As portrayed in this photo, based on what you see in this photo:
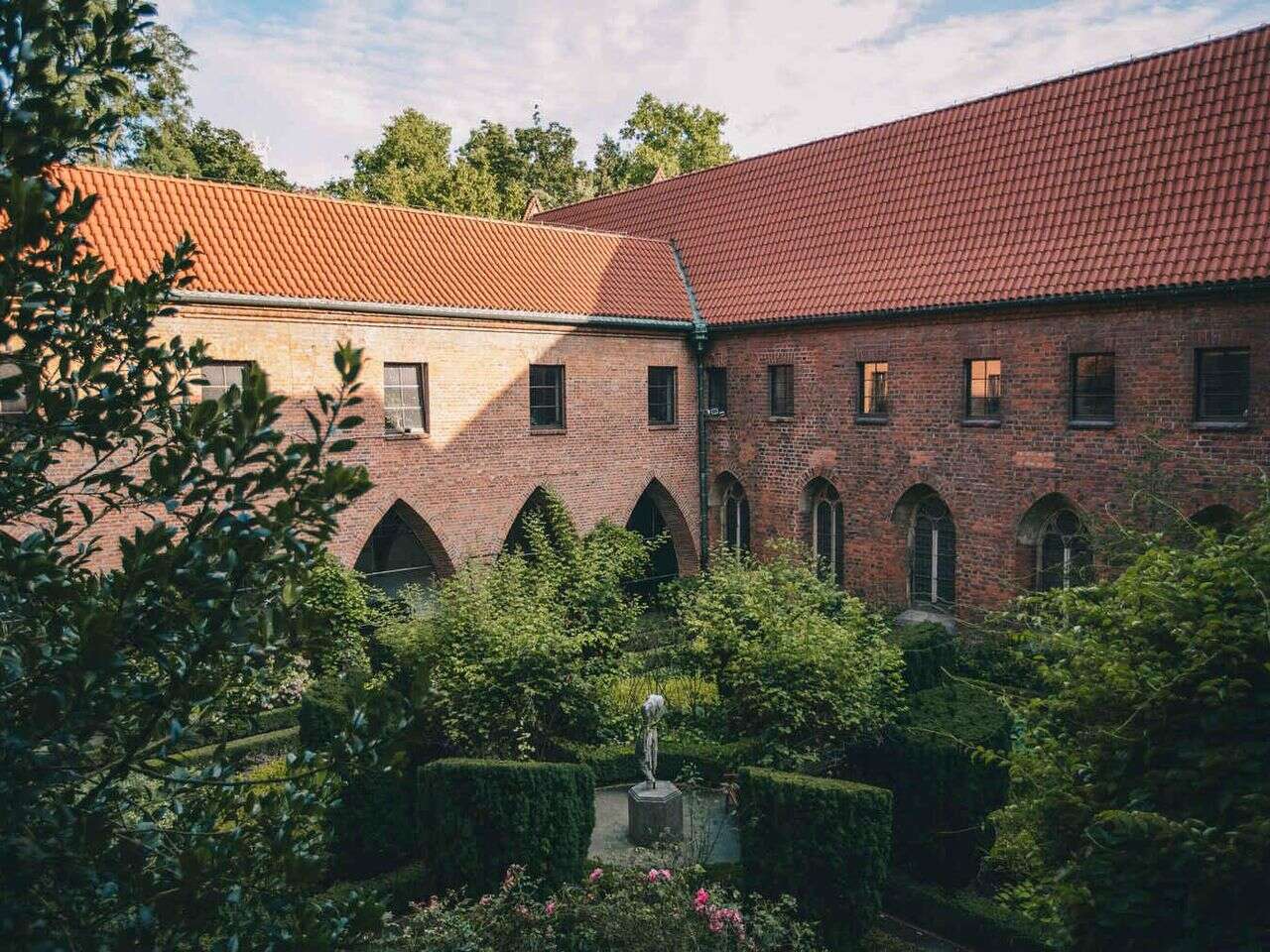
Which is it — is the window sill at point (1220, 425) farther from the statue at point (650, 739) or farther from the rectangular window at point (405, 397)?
the rectangular window at point (405, 397)

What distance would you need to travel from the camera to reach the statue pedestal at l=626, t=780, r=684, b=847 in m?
11.0

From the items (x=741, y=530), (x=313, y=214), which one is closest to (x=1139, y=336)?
(x=741, y=530)

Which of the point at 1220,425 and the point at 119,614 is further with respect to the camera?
the point at 1220,425

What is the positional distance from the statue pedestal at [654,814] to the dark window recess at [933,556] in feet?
28.8

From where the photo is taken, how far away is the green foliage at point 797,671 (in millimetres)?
10953

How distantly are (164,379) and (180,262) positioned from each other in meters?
0.61

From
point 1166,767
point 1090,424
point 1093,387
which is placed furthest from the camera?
point 1093,387

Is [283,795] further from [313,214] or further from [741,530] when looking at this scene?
[741,530]

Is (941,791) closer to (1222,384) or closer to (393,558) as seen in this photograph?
(1222,384)

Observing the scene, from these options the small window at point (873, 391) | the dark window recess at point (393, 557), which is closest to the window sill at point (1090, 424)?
the small window at point (873, 391)

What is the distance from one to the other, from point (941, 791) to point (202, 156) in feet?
102

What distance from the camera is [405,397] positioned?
57.4 ft

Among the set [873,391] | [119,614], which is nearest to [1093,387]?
[873,391]

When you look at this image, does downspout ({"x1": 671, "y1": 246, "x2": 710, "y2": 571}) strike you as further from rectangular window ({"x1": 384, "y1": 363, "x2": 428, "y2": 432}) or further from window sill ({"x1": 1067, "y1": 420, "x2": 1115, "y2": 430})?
window sill ({"x1": 1067, "y1": 420, "x2": 1115, "y2": 430})
